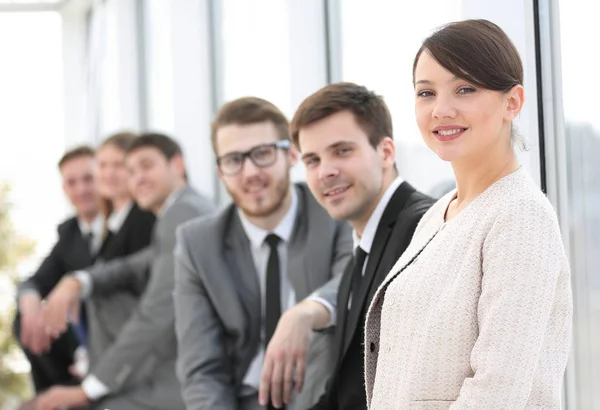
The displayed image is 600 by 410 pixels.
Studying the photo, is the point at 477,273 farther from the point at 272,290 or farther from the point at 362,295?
the point at 272,290

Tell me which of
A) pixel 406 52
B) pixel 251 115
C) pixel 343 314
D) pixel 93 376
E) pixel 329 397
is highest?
pixel 406 52

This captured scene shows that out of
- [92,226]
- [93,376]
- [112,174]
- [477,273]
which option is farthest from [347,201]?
[92,226]

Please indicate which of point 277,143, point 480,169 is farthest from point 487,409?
point 277,143

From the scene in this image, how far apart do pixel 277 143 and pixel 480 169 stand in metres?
1.67

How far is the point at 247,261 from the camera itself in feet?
10.8

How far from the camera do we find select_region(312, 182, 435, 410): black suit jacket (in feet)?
7.90

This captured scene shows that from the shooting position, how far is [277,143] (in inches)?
134

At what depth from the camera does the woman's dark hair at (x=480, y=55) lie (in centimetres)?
174

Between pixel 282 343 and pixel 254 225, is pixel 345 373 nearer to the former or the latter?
pixel 282 343

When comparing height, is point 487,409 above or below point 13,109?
below

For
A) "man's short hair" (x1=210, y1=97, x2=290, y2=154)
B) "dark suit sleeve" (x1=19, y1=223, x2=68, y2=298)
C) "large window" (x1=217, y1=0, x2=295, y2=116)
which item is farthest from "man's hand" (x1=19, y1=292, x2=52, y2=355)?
"man's short hair" (x1=210, y1=97, x2=290, y2=154)

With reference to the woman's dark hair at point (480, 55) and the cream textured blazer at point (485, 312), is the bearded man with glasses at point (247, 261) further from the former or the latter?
the woman's dark hair at point (480, 55)

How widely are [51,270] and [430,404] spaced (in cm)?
441

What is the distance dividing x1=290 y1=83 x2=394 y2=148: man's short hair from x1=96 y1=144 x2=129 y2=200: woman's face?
9.66 feet
